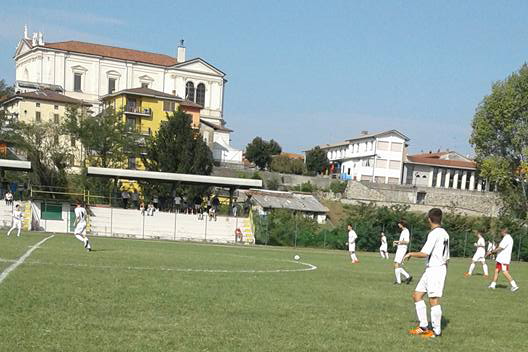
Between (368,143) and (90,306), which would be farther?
(368,143)

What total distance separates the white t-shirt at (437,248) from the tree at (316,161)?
4446 inches

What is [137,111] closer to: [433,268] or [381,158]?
[381,158]

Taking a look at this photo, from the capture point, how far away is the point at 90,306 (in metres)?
11.2

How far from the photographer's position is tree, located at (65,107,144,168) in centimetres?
7294

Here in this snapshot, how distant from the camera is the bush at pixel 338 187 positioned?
94.9m

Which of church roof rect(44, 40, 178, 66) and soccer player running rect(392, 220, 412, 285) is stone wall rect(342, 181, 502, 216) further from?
soccer player running rect(392, 220, 412, 285)

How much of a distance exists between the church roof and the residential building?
47379 mm

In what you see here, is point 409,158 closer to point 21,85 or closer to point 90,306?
point 21,85

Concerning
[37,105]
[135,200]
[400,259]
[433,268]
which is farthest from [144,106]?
[433,268]

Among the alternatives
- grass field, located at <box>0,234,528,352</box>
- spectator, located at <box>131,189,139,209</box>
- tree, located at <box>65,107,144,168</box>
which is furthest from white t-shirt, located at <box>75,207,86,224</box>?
tree, located at <box>65,107,144,168</box>

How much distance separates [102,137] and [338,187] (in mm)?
37328

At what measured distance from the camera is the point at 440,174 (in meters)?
115

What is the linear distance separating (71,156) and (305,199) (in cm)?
2932

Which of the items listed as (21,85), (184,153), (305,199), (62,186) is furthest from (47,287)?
(21,85)
